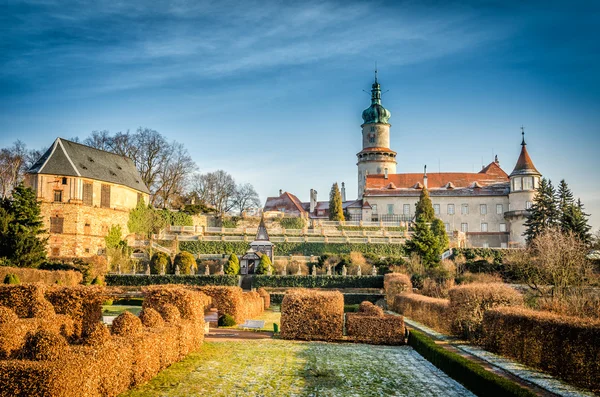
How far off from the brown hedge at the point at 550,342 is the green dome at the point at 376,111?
7046cm

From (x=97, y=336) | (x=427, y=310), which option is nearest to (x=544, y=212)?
(x=427, y=310)

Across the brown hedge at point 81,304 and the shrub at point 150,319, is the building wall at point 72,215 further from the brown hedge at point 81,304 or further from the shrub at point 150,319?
the shrub at point 150,319

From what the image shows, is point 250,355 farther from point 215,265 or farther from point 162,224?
point 162,224

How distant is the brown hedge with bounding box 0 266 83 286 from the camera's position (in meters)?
30.9

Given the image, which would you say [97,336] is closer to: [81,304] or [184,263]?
[81,304]

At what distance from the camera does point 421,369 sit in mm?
15477

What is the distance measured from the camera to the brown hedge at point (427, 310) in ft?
73.0

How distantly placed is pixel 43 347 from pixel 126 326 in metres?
3.01

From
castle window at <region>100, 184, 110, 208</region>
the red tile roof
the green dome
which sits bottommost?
castle window at <region>100, 184, 110, 208</region>

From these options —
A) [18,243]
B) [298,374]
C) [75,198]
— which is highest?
[75,198]

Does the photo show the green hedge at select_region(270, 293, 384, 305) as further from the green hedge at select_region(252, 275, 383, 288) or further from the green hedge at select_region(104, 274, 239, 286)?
the green hedge at select_region(104, 274, 239, 286)

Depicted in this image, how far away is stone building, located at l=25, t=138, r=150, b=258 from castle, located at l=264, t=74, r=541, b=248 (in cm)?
2333

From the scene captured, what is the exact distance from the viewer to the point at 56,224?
157 feet

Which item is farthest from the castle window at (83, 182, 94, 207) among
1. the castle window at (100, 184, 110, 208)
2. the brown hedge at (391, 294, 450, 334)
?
the brown hedge at (391, 294, 450, 334)
